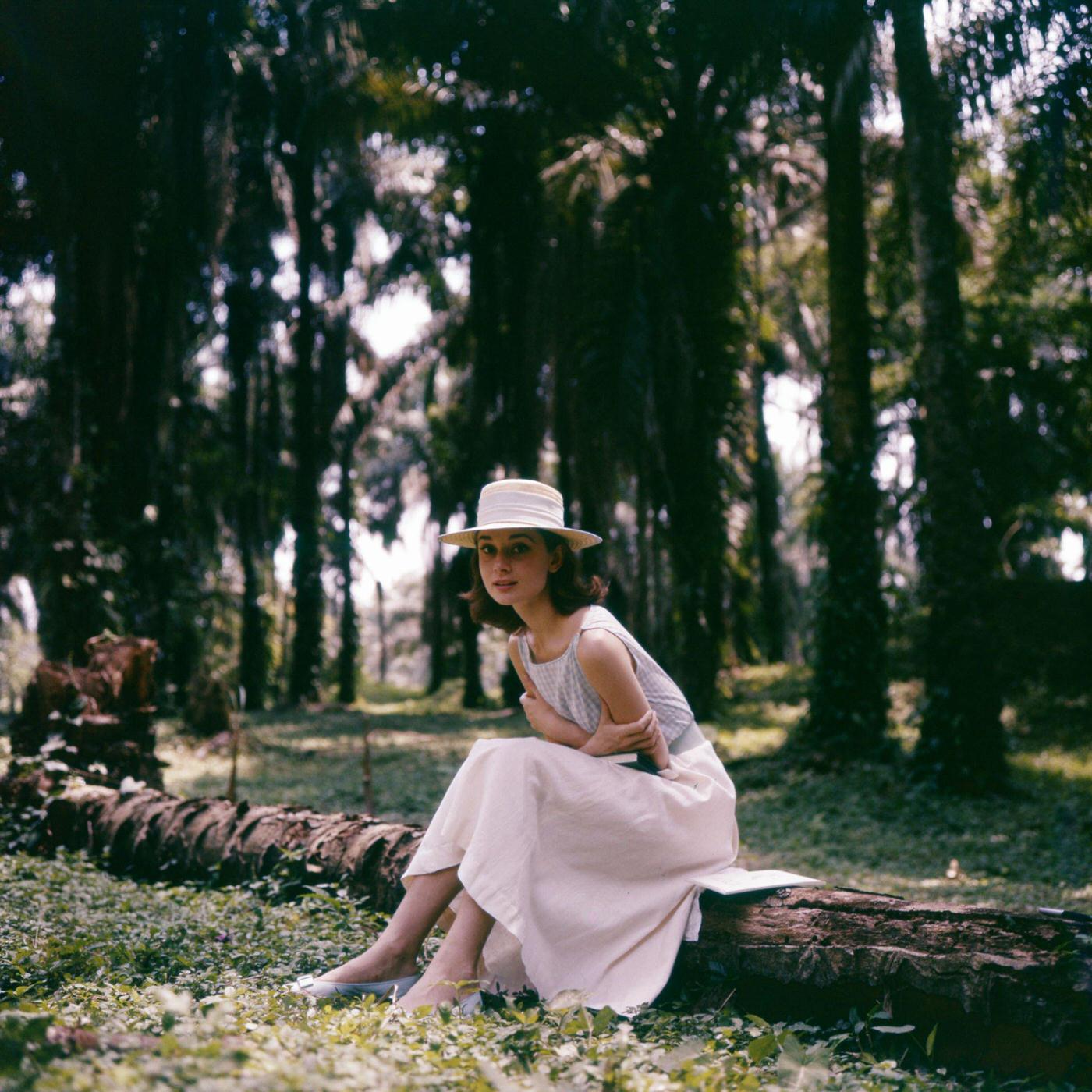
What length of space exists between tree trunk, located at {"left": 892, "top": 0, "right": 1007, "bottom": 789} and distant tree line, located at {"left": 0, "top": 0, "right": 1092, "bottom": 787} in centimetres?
3

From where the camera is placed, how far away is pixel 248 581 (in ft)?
68.8

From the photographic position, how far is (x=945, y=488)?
10.0 m

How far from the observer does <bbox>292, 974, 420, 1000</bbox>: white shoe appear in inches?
132

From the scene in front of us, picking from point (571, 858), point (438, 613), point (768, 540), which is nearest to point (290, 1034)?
point (571, 858)

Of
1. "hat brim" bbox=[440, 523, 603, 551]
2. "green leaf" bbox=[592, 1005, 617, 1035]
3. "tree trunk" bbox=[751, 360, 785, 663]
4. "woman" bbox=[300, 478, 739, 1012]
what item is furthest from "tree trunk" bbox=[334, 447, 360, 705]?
"green leaf" bbox=[592, 1005, 617, 1035]

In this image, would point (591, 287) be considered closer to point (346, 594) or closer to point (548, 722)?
point (548, 722)

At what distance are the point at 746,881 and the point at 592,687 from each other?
2.68 feet

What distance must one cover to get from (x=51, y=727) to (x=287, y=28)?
11877 mm

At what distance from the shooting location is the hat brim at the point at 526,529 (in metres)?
3.80

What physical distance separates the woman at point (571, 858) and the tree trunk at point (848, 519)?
788cm

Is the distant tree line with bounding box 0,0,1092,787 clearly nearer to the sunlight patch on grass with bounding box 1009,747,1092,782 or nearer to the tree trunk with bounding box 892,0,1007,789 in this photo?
the tree trunk with bounding box 892,0,1007,789

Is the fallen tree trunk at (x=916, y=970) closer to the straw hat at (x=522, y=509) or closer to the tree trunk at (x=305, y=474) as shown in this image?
the straw hat at (x=522, y=509)

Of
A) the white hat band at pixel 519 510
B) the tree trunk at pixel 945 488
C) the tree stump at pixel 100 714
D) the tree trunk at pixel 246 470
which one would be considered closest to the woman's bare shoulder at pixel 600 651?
the white hat band at pixel 519 510

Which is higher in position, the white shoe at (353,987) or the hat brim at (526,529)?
the hat brim at (526,529)
